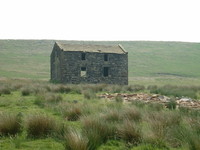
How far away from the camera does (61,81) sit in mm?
32188

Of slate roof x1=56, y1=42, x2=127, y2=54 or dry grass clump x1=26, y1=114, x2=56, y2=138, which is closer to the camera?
dry grass clump x1=26, y1=114, x2=56, y2=138

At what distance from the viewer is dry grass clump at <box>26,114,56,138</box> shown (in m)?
6.33

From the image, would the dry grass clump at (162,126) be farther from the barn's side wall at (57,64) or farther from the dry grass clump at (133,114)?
the barn's side wall at (57,64)

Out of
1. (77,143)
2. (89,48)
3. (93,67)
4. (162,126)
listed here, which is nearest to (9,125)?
(77,143)

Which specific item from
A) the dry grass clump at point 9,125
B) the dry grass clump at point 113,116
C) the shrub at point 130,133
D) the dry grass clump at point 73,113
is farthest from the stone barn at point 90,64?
the shrub at point 130,133

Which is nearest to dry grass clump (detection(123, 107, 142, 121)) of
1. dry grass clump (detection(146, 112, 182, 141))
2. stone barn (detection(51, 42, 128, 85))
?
dry grass clump (detection(146, 112, 182, 141))

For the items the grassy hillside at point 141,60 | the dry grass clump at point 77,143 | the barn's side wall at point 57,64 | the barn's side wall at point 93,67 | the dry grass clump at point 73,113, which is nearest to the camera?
the dry grass clump at point 77,143

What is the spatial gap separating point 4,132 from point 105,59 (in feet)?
90.8

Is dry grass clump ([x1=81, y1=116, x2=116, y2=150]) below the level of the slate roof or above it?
below

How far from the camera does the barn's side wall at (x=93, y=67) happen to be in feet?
105

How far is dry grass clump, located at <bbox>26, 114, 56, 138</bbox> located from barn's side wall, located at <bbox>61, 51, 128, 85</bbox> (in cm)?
2542

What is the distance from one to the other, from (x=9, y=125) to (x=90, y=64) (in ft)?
87.1

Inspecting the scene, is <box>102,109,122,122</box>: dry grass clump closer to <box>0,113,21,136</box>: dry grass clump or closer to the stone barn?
<box>0,113,21,136</box>: dry grass clump

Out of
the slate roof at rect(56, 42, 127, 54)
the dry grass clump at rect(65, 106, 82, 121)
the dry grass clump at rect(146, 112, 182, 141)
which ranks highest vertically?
the slate roof at rect(56, 42, 127, 54)
